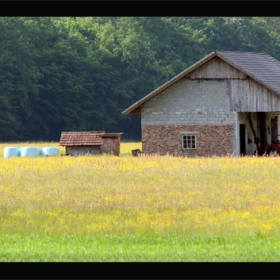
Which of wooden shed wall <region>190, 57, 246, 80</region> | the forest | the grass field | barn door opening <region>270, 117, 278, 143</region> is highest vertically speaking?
the forest

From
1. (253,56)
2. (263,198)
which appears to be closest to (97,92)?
(253,56)

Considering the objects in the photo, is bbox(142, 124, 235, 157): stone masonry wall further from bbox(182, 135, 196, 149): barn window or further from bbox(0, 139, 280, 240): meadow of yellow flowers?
bbox(0, 139, 280, 240): meadow of yellow flowers

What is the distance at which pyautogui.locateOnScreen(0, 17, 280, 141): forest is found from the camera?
9206 centimetres

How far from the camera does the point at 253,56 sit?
49.3 metres


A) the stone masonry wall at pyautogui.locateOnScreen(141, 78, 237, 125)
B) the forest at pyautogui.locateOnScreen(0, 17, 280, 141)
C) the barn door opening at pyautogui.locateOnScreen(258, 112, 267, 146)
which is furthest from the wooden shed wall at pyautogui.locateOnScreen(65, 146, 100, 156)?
the forest at pyautogui.locateOnScreen(0, 17, 280, 141)

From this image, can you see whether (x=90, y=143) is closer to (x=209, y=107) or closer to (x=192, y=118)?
(x=192, y=118)

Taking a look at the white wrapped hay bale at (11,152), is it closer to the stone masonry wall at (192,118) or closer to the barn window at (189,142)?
the stone masonry wall at (192,118)

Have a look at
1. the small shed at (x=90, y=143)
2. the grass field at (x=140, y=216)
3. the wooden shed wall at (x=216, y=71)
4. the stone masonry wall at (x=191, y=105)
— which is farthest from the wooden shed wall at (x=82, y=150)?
the grass field at (x=140, y=216)

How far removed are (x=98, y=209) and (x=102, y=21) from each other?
368ft

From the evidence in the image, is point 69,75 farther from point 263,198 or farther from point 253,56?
point 263,198

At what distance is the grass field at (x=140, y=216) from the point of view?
43.6 feet

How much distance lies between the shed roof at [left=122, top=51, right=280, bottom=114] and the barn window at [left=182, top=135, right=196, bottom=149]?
297 cm

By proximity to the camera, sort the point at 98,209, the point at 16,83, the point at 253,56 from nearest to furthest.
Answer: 1. the point at 98,209
2. the point at 253,56
3. the point at 16,83

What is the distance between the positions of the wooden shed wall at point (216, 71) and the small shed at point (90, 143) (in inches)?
246
